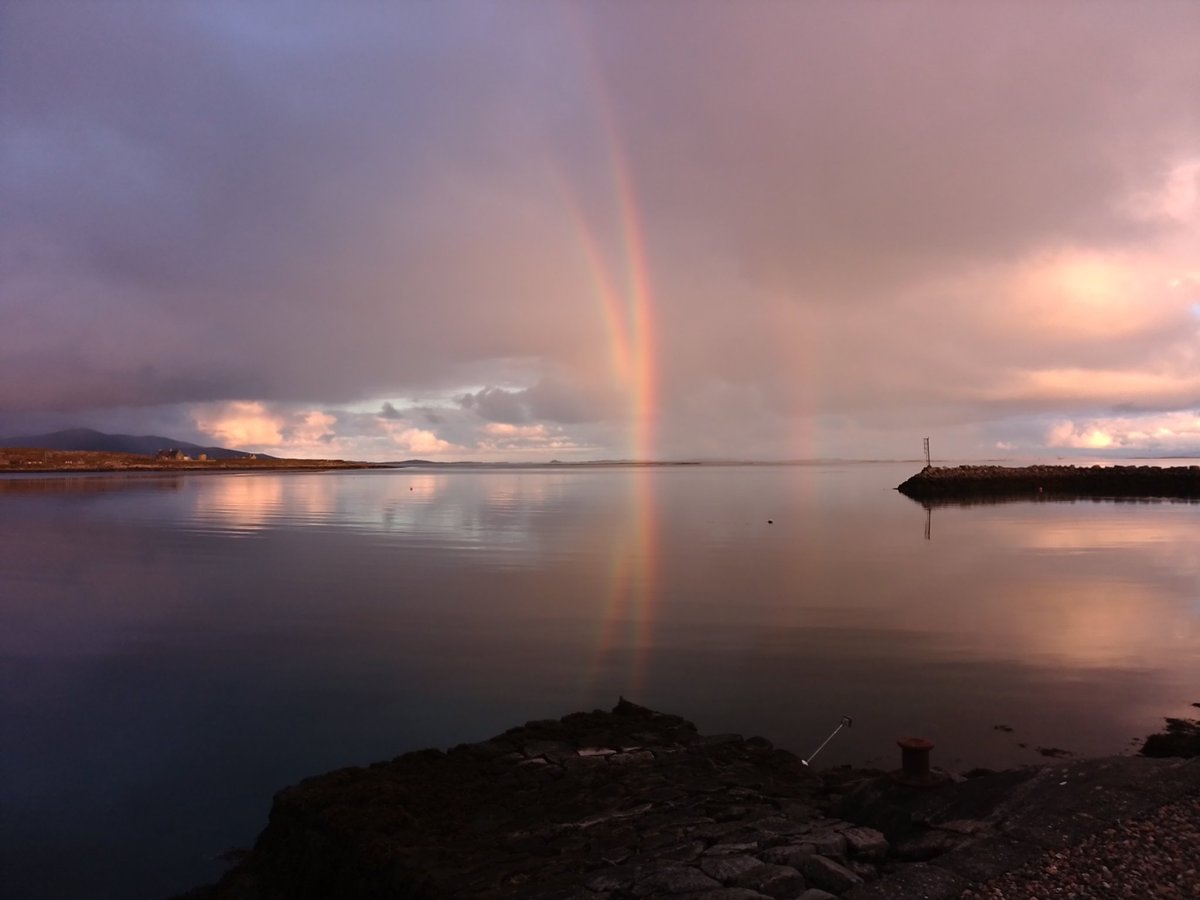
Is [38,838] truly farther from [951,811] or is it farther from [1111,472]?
[1111,472]

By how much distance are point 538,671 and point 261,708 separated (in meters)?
4.84

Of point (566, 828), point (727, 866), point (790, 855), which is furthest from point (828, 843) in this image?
point (566, 828)

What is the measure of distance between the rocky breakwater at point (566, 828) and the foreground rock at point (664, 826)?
0.02 metres

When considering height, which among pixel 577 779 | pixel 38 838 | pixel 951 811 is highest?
pixel 951 811

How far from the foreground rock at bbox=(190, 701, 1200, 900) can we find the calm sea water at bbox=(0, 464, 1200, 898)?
1481mm

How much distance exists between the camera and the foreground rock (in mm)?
→ 5770

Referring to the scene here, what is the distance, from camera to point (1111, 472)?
7756 centimetres

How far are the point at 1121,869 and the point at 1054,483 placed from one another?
283ft

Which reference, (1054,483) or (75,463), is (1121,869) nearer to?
(1054,483)

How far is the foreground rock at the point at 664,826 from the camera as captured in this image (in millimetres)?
5770

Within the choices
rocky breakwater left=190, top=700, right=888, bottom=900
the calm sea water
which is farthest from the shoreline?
rocky breakwater left=190, top=700, right=888, bottom=900

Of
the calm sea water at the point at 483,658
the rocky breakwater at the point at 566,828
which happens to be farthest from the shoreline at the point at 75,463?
the rocky breakwater at the point at 566,828

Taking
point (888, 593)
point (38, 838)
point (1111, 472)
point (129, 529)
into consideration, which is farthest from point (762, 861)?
point (1111, 472)

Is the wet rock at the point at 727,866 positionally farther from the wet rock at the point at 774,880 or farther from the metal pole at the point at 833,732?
the metal pole at the point at 833,732
